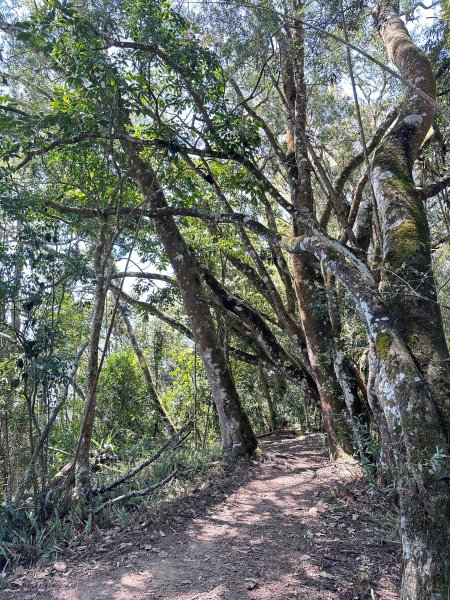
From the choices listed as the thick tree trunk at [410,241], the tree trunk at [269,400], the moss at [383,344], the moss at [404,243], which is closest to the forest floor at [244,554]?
the thick tree trunk at [410,241]

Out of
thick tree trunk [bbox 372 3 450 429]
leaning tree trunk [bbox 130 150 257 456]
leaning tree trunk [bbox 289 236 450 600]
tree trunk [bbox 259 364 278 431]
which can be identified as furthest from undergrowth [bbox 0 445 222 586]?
tree trunk [bbox 259 364 278 431]

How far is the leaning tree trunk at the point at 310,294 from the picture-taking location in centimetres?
724

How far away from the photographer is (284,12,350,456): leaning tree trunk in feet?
23.8

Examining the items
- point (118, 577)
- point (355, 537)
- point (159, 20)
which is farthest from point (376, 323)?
point (159, 20)

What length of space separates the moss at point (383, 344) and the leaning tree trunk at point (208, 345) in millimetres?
4248

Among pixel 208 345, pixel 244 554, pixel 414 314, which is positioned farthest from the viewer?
pixel 208 345

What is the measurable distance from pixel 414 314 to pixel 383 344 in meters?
0.46

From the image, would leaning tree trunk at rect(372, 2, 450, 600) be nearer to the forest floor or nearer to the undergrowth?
the forest floor

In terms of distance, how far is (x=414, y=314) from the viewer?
394cm

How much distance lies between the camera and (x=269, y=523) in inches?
204

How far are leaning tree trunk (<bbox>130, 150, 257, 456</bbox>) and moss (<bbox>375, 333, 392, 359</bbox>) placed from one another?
4.25m

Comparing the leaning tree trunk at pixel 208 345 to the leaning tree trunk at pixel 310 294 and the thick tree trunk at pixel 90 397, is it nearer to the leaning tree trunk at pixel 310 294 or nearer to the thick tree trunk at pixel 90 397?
the leaning tree trunk at pixel 310 294

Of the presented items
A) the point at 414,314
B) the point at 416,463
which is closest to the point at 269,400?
the point at 414,314

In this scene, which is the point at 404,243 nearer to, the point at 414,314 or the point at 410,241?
the point at 410,241
